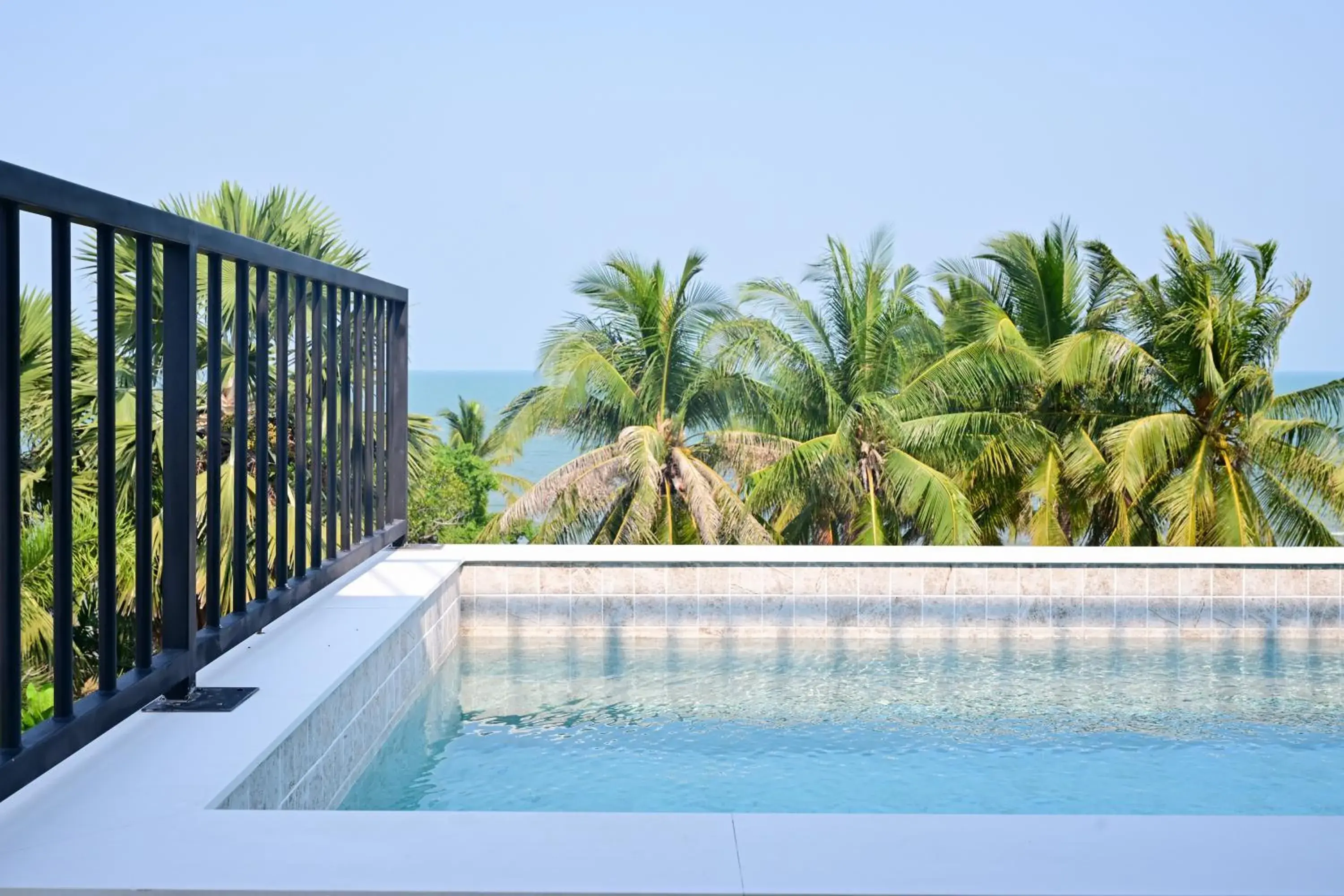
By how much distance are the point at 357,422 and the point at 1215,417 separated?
23.5ft

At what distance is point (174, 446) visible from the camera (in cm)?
357

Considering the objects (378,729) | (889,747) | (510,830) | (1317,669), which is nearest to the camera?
(510,830)

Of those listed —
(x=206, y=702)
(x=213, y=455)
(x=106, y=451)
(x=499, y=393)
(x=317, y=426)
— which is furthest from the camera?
(x=499, y=393)

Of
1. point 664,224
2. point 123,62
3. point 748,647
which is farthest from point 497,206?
point 748,647

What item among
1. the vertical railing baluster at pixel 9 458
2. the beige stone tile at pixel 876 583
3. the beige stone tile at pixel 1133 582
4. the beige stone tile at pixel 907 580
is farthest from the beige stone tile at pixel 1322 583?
the vertical railing baluster at pixel 9 458

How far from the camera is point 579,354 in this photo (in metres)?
10.7

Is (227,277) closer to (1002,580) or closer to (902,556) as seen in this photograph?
(902,556)

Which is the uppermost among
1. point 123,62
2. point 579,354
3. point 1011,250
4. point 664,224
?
point 123,62

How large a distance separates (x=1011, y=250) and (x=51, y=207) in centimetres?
1006

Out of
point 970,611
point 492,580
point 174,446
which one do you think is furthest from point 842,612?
point 174,446

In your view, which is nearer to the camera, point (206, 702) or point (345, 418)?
point (206, 702)

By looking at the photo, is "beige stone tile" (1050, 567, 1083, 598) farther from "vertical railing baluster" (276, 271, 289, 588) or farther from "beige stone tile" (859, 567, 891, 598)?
"vertical railing baluster" (276, 271, 289, 588)

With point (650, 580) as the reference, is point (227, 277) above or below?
above

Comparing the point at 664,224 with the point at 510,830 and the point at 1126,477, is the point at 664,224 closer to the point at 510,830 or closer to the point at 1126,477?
the point at 1126,477
